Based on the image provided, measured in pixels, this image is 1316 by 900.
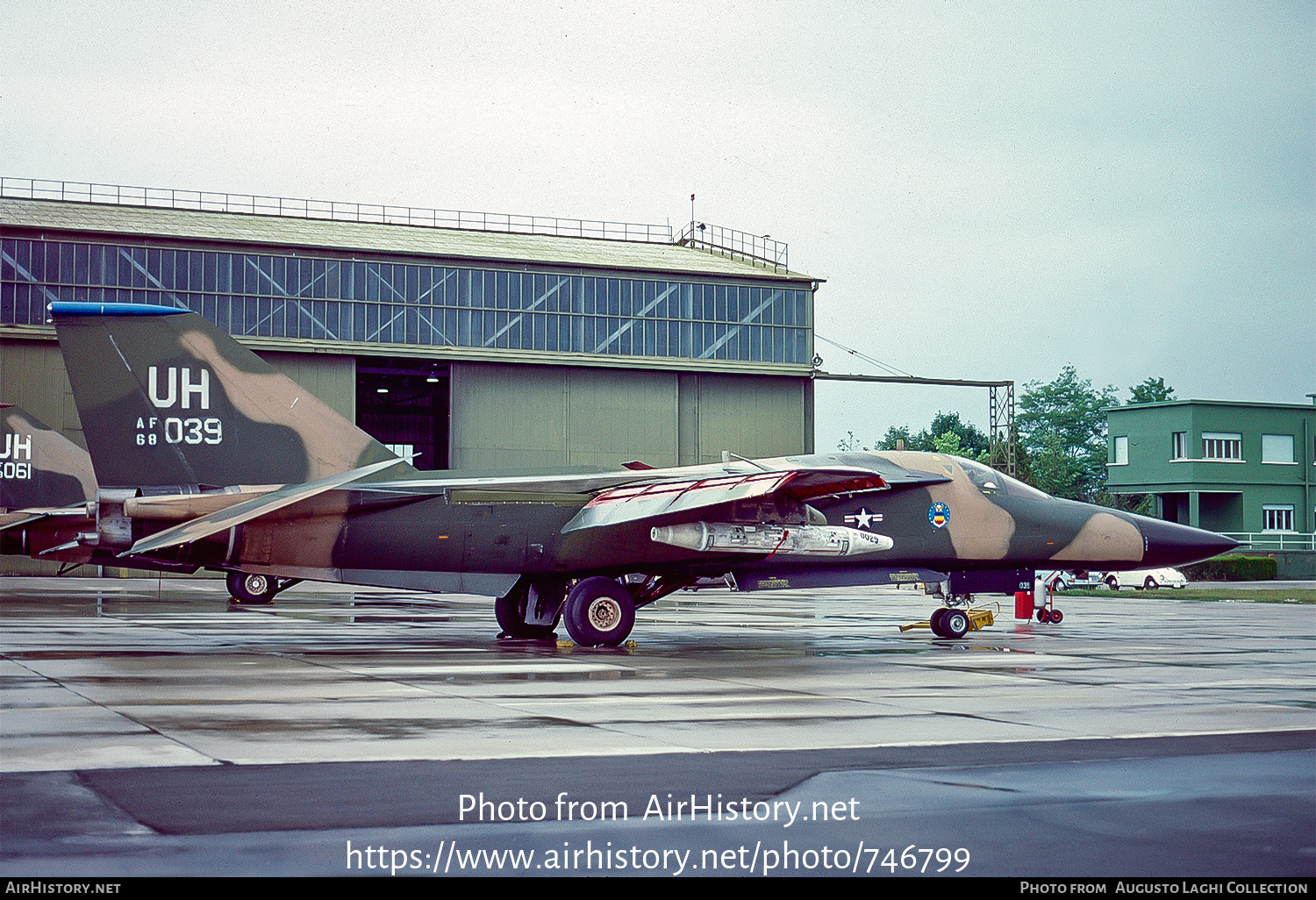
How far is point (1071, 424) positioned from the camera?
115 meters

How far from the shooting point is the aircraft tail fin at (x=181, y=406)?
16.9 m

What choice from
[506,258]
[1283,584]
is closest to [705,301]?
Answer: [506,258]

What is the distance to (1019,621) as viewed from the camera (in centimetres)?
2706

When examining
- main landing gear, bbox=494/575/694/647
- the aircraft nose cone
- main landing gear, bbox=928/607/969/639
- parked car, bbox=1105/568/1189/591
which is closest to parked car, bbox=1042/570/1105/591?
parked car, bbox=1105/568/1189/591

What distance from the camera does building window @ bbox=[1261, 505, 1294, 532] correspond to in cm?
6812

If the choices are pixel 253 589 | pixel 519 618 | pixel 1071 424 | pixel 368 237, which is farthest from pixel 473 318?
pixel 1071 424

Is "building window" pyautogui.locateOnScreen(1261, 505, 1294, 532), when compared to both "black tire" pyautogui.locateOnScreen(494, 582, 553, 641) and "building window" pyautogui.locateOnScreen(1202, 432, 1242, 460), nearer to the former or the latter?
"building window" pyautogui.locateOnScreen(1202, 432, 1242, 460)

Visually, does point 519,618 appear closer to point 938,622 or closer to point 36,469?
point 938,622

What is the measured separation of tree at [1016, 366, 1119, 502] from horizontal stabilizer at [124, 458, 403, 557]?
315ft

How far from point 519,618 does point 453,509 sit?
263 centimetres

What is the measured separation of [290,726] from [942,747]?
184 inches

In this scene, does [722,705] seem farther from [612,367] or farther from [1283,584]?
[1283,584]

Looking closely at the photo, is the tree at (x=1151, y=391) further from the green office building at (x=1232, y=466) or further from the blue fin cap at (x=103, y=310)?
the blue fin cap at (x=103, y=310)

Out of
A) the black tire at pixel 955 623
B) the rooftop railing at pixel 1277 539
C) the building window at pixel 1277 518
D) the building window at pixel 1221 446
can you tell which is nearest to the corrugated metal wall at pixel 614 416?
the building window at pixel 1221 446
